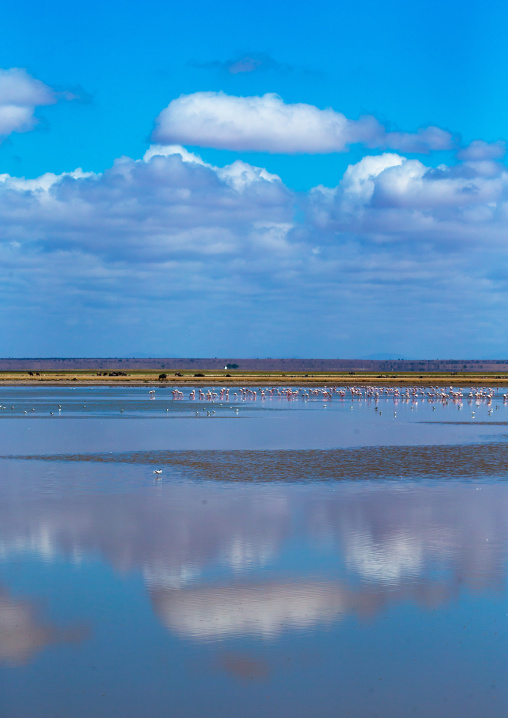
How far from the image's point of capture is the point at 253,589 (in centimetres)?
1199

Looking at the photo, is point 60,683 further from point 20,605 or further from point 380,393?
point 380,393

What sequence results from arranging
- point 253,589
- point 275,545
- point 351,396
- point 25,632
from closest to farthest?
1. point 25,632
2. point 253,589
3. point 275,545
4. point 351,396

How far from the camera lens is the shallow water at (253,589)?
8625 mm

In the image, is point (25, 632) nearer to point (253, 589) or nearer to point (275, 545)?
point (253, 589)

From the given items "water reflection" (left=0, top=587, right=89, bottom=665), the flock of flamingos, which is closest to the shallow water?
"water reflection" (left=0, top=587, right=89, bottom=665)

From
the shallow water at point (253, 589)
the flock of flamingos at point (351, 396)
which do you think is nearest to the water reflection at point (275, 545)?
the shallow water at point (253, 589)

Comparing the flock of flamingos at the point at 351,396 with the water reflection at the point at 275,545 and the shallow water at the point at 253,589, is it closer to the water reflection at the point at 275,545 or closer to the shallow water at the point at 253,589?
the shallow water at the point at 253,589

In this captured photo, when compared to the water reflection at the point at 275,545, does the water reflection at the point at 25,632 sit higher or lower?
lower

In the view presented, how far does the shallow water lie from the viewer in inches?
340

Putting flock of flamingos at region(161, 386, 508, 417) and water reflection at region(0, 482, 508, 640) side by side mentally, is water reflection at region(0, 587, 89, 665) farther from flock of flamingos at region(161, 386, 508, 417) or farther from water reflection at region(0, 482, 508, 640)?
flock of flamingos at region(161, 386, 508, 417)

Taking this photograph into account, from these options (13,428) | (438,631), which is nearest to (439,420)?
(13,428)

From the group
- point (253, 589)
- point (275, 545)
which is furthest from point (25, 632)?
point (275, 545)

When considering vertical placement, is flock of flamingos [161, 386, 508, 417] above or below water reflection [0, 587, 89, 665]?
above

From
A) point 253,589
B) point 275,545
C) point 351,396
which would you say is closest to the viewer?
point 253,589
